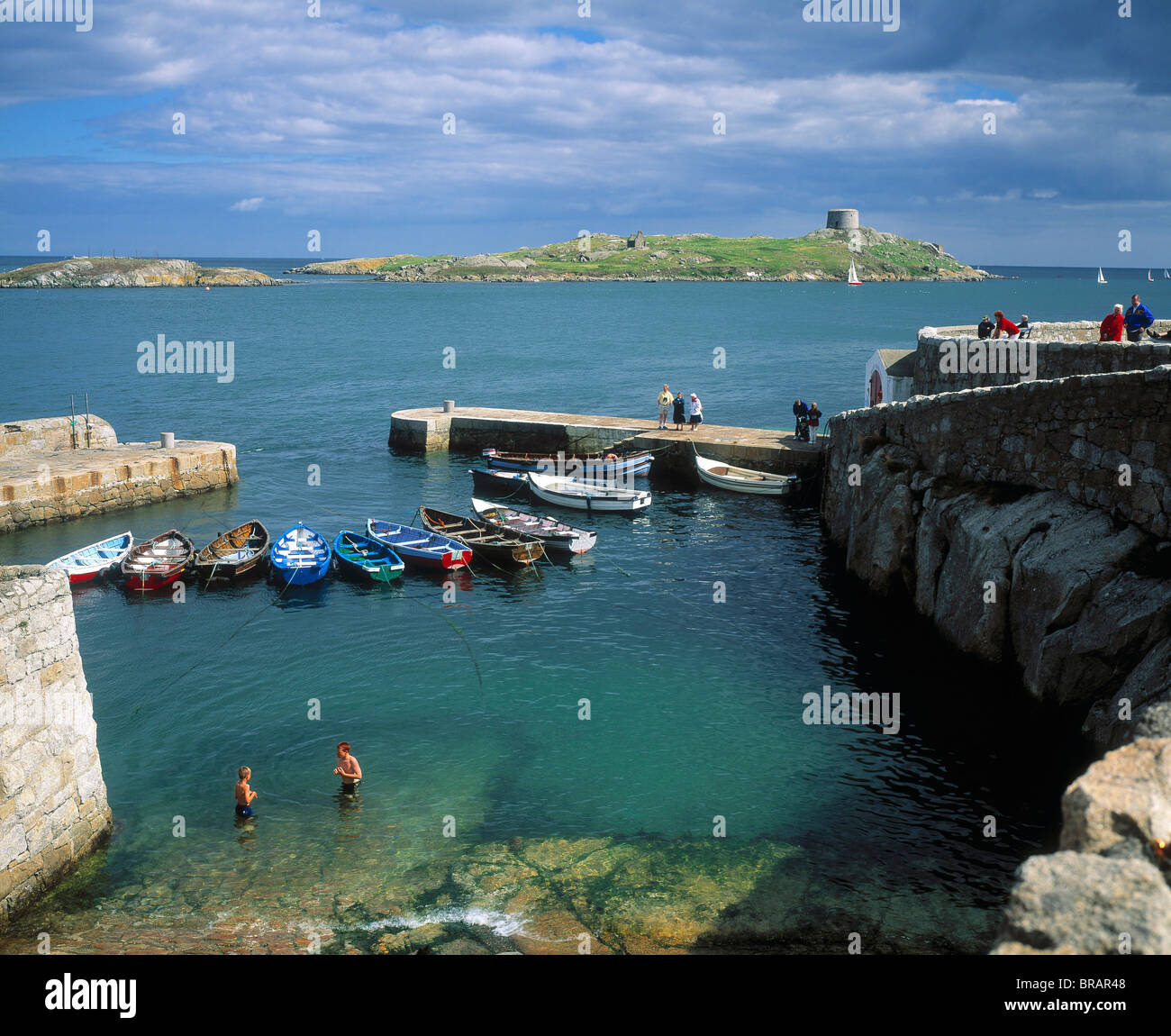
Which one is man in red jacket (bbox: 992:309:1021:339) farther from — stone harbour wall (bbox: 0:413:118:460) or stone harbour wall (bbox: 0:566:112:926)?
stone harbour wall (bbox: 0:413:118:460)

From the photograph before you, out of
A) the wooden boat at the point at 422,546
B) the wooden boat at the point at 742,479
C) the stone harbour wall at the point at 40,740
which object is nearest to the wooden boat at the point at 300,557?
the wooden boat at the point at 422,546

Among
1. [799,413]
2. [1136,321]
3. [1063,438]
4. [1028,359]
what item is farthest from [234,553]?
[1136,321]

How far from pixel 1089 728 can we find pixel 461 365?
7663 centimetres

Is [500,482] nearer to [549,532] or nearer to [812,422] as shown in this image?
[549,532]

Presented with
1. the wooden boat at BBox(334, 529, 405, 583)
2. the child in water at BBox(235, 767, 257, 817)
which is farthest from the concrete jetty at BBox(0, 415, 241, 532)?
the child in water at BBox(235, 767, 257, 817)

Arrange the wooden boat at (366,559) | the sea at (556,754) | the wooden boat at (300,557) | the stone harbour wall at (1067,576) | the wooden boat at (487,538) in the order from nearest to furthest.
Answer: the stone harbour wall at (1067,576) → the sea at (556,754) → the wooden boat at (300,557) → the wooden boat at (366,559) → the wooden boat at (487,538)

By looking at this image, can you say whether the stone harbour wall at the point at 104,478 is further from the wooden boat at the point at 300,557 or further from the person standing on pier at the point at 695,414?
the person standing on pier at the point at 695,414

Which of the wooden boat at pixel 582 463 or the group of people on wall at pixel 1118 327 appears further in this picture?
the wooden boat at pixel 582 463

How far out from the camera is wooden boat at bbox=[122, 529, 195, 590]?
26.9 metres

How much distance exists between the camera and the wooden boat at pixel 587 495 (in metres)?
35.2

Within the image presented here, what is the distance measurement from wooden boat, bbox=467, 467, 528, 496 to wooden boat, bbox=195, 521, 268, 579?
386 inches

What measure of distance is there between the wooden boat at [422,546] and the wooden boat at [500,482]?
741cm
